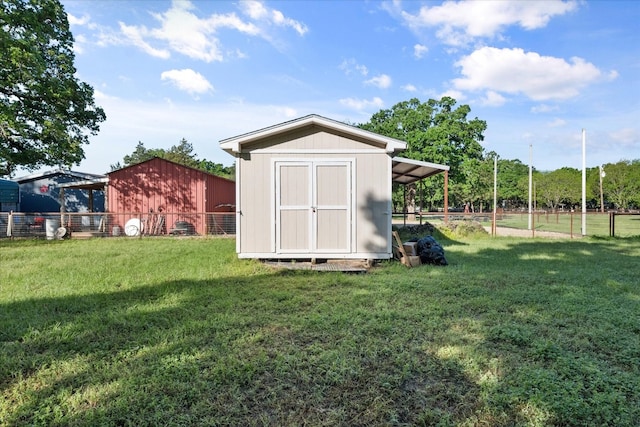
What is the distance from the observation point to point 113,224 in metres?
13.2

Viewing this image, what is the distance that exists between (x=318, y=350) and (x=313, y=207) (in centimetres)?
394

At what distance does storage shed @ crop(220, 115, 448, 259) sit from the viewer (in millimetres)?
6664

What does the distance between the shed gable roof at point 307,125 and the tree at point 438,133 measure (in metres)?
25.3

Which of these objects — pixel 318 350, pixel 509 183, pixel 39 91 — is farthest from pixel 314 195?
pixel 509 183

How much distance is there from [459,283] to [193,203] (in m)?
11.3

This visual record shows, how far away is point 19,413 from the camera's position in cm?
202

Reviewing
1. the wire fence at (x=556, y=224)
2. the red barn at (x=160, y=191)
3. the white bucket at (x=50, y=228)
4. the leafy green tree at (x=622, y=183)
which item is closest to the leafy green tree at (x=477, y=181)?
the wire fence at (x=556, y=224)

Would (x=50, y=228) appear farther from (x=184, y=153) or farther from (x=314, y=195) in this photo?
(x=184, y=153)

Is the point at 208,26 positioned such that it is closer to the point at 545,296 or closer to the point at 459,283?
the point at 459,283

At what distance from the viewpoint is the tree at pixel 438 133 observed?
30812mm

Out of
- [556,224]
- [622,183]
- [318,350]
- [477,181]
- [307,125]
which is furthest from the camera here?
[622,183]

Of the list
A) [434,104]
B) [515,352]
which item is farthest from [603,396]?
[434,104]

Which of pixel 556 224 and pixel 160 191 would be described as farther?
pixel 556 224

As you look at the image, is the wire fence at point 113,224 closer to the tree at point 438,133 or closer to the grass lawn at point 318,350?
the grass lawn at point 318,350
